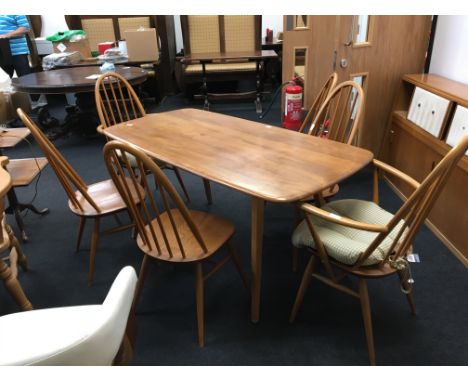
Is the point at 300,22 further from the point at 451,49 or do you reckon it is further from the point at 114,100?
the point at 114,100

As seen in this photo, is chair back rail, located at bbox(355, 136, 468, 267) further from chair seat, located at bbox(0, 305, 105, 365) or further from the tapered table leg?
chair seat, located at bbox(0, 305, 105, 365)

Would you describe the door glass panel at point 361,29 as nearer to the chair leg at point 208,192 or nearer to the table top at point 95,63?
the chair leg at point 208,192

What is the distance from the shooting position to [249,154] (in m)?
1.50

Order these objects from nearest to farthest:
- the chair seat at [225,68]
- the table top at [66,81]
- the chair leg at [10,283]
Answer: the chair leg at [10,283], the table top at [66,81], the chair seat at [225,68]

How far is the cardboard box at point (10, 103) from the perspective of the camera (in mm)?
3297

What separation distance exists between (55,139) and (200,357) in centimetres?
338

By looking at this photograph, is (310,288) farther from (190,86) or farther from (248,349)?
(190,86)

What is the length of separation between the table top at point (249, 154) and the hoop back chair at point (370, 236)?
0.12 m

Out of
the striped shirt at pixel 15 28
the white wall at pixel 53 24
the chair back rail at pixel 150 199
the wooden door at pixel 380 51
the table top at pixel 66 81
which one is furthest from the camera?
the white wall at pixel 53 24

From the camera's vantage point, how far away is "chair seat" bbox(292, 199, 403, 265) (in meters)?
1.27

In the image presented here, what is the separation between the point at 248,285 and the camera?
1.74m

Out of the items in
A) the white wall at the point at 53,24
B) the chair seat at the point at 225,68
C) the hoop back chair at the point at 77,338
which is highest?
the white wall at the point at 53,24

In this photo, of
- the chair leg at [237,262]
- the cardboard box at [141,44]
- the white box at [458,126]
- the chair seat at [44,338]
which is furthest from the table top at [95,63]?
the chair seat at [44,338]

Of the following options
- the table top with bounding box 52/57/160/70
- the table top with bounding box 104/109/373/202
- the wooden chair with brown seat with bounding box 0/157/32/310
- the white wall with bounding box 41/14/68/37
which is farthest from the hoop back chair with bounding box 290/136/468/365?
the white wall with bounding box 41/14/68/37
